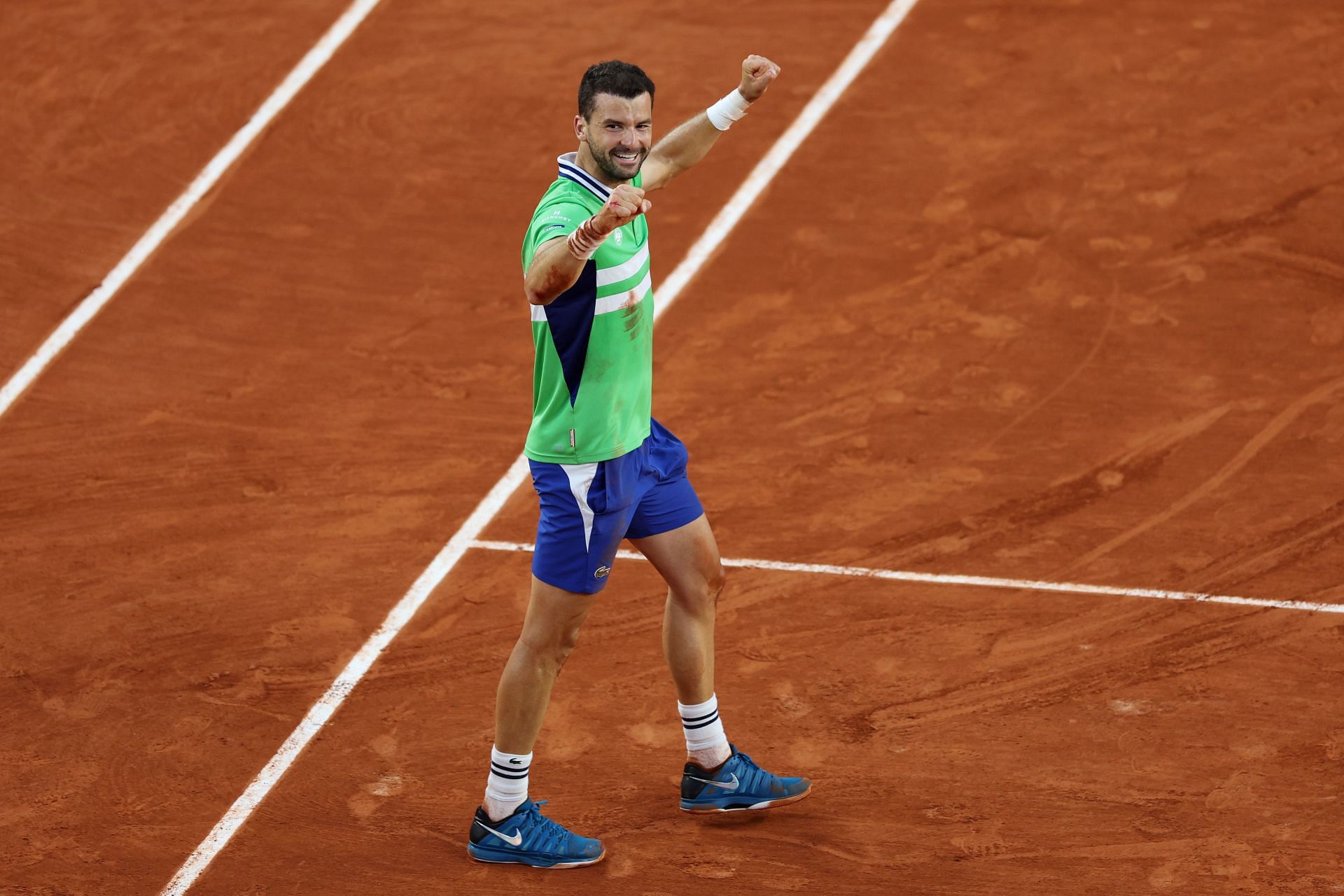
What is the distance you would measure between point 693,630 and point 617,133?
175 cm

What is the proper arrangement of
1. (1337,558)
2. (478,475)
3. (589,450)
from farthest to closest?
(478,475)
(1337,558)
(589,450)

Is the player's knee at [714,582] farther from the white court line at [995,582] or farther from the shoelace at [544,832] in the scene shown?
the white court line at [995,582]

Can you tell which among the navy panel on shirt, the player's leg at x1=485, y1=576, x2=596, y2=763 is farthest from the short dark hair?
the player's leg at x1=485, y1=576, x2=596, y2=763

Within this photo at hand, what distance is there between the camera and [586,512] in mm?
5668

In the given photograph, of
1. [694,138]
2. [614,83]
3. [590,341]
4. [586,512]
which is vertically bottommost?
[586,512]

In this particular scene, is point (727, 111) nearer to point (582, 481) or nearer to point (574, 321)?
point (574, 321)

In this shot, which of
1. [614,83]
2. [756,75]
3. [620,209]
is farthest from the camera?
[756,75]

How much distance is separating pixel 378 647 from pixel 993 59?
6.75 m

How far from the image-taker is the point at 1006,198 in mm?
10531

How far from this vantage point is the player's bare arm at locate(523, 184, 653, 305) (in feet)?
15.8

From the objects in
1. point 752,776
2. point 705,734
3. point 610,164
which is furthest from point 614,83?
point 752,776

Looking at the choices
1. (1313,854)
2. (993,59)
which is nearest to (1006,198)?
(993,59)

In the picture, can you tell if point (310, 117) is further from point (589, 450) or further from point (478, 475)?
point (589, 450)

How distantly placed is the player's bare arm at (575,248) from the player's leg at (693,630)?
2.98 ft
